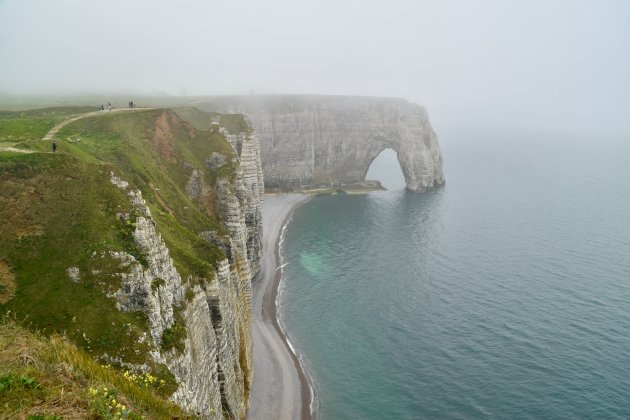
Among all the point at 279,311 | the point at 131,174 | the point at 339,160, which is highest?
the point at 131,174

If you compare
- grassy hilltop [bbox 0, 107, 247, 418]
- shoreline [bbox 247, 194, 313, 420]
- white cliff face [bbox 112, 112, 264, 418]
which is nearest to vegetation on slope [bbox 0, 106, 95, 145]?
grassy hilltop [bbox 0, 107, 247, 418]

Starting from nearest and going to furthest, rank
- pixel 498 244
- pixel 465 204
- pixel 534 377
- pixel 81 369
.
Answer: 1. pixel 81 369
2. pixel 534 377
3. pixel 498 244
4. pixel 465 204

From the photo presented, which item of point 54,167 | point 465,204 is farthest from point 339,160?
point 54,167

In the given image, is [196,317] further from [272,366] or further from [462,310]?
[462,310]

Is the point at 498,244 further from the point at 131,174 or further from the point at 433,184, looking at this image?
the point at 131,174

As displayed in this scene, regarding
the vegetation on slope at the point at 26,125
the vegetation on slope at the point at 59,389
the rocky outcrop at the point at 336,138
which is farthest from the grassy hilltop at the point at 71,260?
the rocky outcrop at the point at 336,138

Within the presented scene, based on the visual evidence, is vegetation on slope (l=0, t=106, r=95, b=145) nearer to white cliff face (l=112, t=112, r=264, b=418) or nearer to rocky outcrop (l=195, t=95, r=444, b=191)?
white cliff face (l=112, t=112, r=264, b=418)
